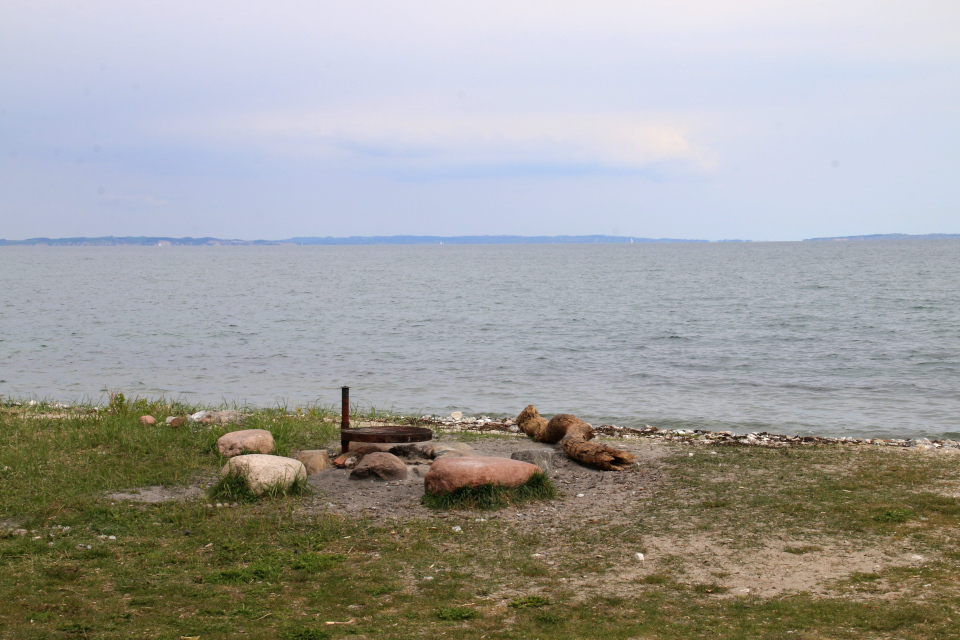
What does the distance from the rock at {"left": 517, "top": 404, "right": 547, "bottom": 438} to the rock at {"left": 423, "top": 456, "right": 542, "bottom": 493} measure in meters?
3.67

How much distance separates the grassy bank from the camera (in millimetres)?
5734

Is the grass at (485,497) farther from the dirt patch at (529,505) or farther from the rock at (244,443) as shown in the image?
the rock at (244,443)

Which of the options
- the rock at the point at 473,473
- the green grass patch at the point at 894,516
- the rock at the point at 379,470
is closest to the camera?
the green grass patch at the point at 894,516

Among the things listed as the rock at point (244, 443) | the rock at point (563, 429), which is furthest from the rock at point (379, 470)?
the rock at point (563, 429)

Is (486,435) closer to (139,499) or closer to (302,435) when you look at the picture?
(302,435)

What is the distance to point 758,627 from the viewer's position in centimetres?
561

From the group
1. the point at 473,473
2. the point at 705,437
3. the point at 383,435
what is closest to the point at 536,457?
the point at 473,473

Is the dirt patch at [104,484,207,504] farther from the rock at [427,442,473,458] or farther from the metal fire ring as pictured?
the rock at [427,442,473,458]

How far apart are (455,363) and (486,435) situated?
13395mm

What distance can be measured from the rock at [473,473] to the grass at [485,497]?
0.18 ft

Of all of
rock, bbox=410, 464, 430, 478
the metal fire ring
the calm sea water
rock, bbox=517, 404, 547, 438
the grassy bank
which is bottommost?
the calm sea water

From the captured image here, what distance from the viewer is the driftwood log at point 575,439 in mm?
10727

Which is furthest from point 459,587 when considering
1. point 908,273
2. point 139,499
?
point 908,273

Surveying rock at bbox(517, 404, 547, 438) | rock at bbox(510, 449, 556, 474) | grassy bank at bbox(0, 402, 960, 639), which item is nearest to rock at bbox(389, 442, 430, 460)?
rock at bbox(510, 449, 556, 474)
